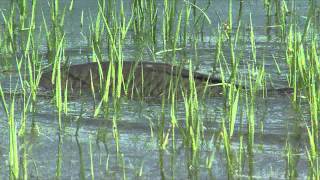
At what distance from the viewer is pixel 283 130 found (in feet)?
14.0

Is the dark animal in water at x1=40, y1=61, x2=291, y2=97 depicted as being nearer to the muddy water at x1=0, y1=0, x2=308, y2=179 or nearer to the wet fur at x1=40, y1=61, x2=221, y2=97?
the wet fur at x1=40, y1=61, x2=221, y2=97

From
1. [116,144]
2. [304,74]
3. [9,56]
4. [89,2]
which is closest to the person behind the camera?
[116,144]

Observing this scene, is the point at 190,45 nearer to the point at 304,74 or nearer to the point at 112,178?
the point at 304,74

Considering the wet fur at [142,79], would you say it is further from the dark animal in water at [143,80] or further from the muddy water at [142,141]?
the muddy water at [142,141]

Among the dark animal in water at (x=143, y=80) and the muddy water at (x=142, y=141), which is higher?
the dark animal in water at (x=143, y=80)

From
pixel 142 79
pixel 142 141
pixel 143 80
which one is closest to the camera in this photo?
pixel 142 141

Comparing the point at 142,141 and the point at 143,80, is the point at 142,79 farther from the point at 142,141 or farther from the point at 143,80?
the point at 142,141

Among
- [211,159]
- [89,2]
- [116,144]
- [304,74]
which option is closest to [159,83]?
[304,74]

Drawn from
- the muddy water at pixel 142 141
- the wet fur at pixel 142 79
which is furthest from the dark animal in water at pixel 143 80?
the muddy water at pixel 142 141

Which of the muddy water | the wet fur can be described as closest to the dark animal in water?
the wet fur

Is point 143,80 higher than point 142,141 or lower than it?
higher

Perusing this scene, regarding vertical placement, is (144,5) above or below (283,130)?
above

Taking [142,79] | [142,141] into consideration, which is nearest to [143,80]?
[142,79]

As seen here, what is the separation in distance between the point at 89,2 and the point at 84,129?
167 inches
